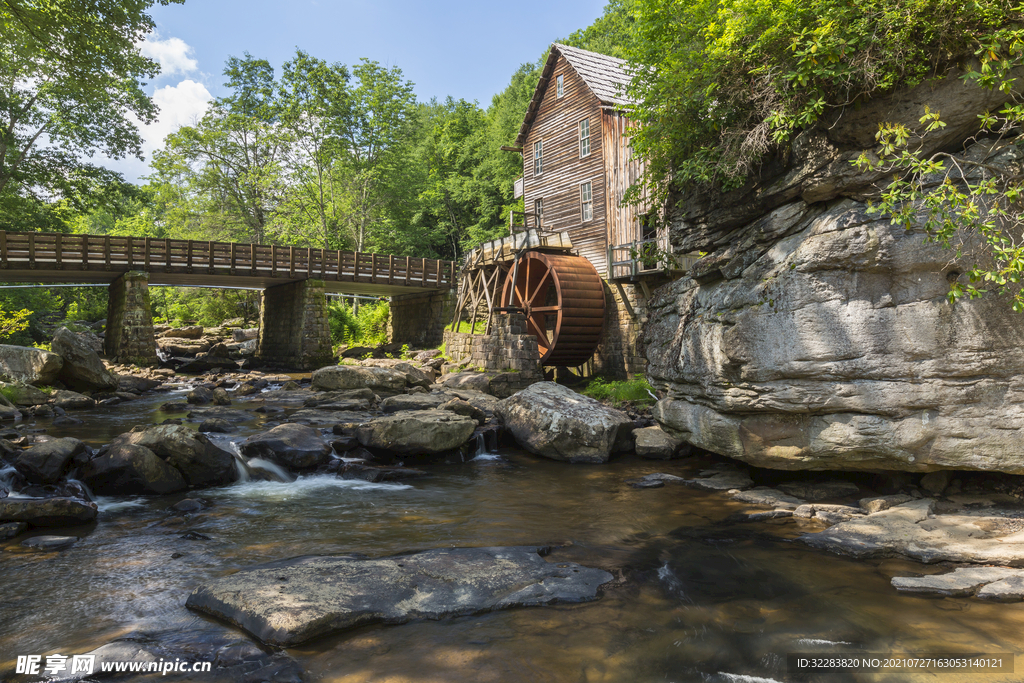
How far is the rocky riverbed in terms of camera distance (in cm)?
322

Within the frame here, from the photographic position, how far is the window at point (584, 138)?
17422 millimetres

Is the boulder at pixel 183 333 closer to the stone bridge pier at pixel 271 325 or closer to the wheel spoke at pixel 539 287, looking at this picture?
the stone bridge pier at pixel 271 325

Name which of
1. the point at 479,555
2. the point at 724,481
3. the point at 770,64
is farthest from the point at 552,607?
the point at 770,64

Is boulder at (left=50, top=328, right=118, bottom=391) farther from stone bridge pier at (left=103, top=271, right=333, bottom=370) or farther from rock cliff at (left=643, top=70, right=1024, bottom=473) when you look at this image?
rock cliff at (left=643, top=70, right=1024, bottom=473)

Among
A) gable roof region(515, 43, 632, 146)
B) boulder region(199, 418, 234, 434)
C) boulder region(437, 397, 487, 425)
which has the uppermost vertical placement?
gable roof region(515, 43, 632, 146)

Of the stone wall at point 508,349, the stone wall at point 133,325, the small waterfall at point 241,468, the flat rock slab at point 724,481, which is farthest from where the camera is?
the stone wall at point 133,325

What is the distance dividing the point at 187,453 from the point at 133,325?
15.2 metres

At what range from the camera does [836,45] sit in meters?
5.02

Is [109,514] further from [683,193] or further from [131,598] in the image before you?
[683,193]

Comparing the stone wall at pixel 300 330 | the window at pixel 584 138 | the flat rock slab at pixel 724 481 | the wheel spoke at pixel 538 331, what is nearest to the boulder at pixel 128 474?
the flat rock slab at pixel 724 481

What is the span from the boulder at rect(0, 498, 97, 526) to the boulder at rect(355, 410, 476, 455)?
3498 mm

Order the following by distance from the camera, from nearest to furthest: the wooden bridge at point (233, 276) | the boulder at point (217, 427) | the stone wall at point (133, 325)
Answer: the boulder at point (217, 427)
the wooden bridge at point (233, 276)
the stone wall at point (133, 325)

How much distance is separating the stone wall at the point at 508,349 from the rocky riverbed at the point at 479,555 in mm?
6021

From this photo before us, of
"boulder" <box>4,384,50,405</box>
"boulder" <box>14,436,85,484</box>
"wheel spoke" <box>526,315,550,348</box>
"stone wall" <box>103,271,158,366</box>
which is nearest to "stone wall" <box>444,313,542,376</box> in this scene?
"wheel spoke" <box>526,315,550,348</box>
